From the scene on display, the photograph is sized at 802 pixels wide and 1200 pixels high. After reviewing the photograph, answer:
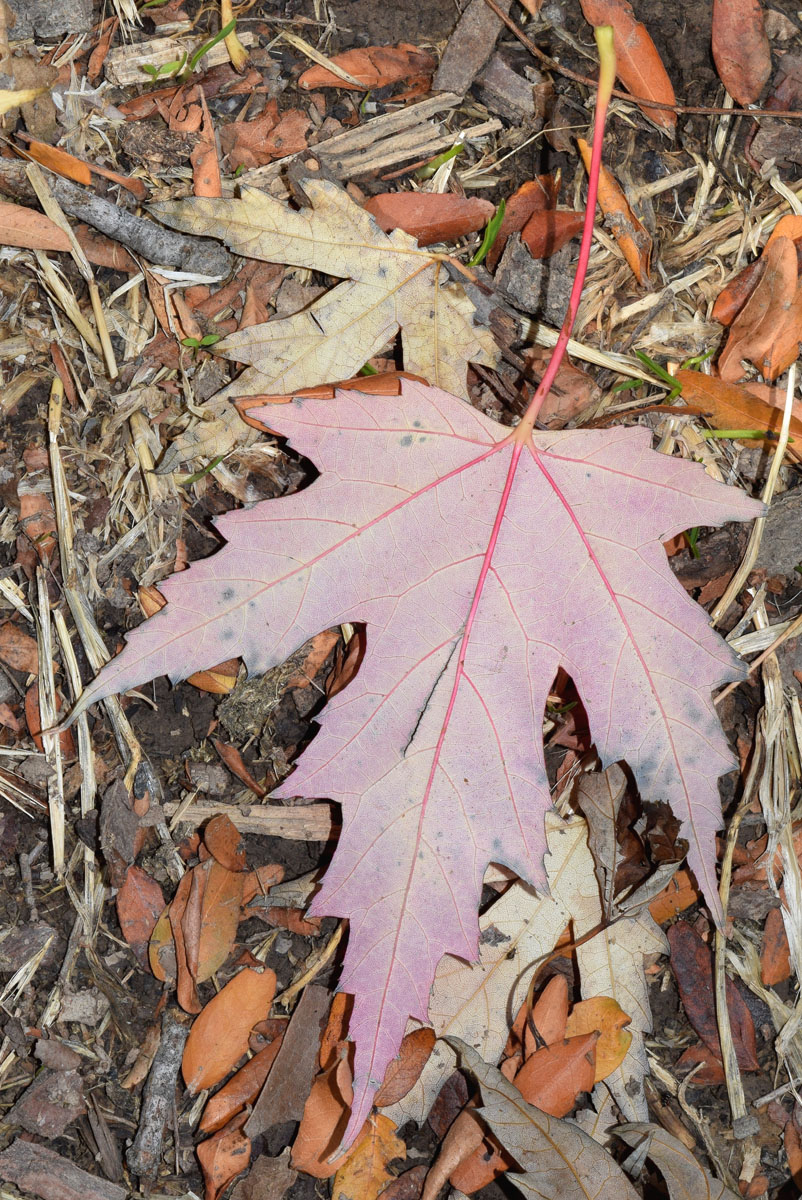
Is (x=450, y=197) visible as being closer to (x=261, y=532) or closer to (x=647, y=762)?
(x=261, y=532)

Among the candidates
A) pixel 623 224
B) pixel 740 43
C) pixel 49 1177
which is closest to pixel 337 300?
pixel 623 224

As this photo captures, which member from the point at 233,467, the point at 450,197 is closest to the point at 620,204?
the point at 450,197

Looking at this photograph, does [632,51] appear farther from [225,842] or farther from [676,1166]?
[676,1166]

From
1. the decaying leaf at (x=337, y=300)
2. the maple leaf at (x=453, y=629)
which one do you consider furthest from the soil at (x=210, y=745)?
the maple leaf at (x=453, y=629)

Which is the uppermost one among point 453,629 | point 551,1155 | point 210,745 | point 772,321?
point 772,321

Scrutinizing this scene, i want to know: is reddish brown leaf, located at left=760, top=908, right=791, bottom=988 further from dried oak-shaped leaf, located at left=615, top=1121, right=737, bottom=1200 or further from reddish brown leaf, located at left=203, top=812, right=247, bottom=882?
reddish brown leaf, located at left=203, top=812, right=247, bottom=882
